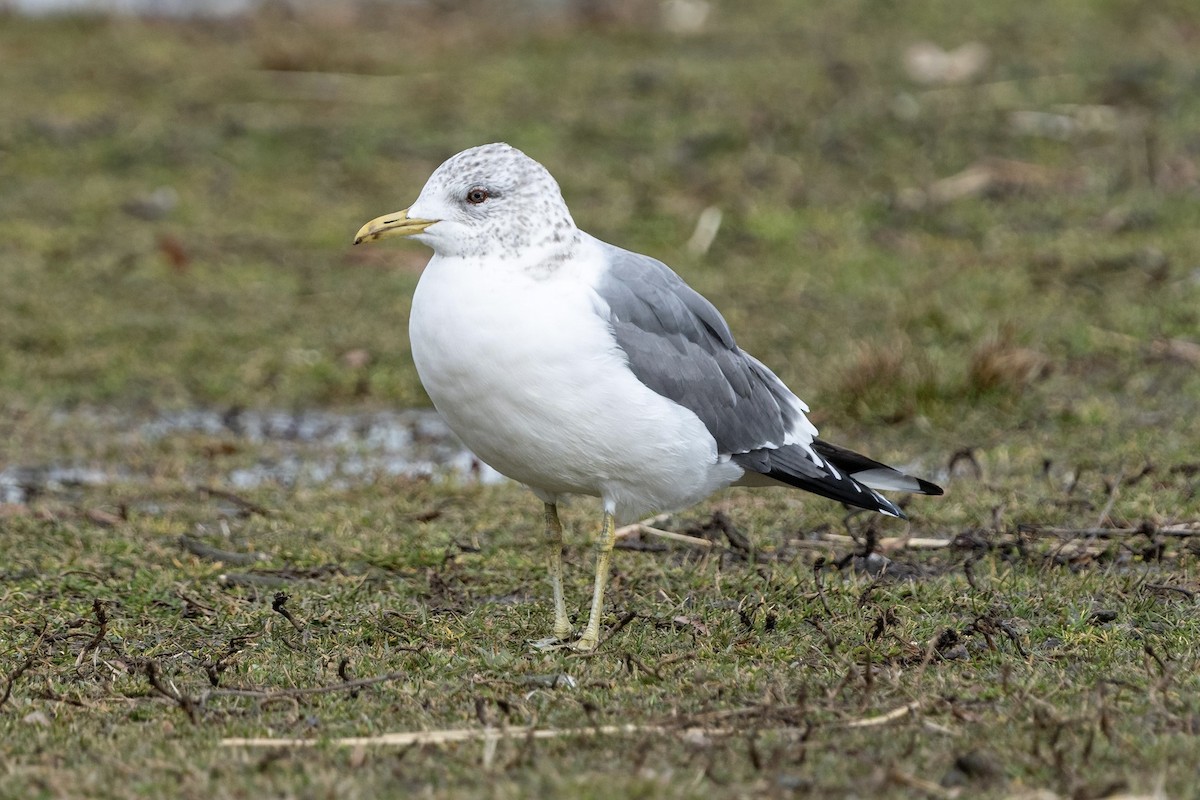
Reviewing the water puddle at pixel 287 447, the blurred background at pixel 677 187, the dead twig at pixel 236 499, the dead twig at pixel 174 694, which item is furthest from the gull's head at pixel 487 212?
the blurred background at pixel 677 187

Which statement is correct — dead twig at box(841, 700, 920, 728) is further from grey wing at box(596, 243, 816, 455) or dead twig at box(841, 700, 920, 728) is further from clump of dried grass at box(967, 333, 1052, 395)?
clump of dried grass at box(967, 333, 1052, 395)

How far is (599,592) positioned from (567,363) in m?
0.66

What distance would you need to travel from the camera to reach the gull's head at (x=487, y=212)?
13.9 feet

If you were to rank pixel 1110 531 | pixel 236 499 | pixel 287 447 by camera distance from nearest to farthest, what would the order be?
pixel 1110 531 → pixel 236 499 → pixel 287 447

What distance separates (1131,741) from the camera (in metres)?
3.39

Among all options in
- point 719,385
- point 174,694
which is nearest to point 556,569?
point 719,385

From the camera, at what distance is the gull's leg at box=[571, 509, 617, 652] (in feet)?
14.1

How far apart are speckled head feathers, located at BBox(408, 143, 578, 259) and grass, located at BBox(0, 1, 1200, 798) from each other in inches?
40.1

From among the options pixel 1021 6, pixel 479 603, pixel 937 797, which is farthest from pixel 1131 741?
pixel 1021 6

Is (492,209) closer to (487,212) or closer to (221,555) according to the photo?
(487,212)

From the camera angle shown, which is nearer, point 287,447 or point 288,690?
point 288,690

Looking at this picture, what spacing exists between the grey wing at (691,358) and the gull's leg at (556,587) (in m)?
0.51

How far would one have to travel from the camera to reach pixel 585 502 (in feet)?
20.8

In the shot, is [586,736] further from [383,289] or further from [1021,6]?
[1021,6]
